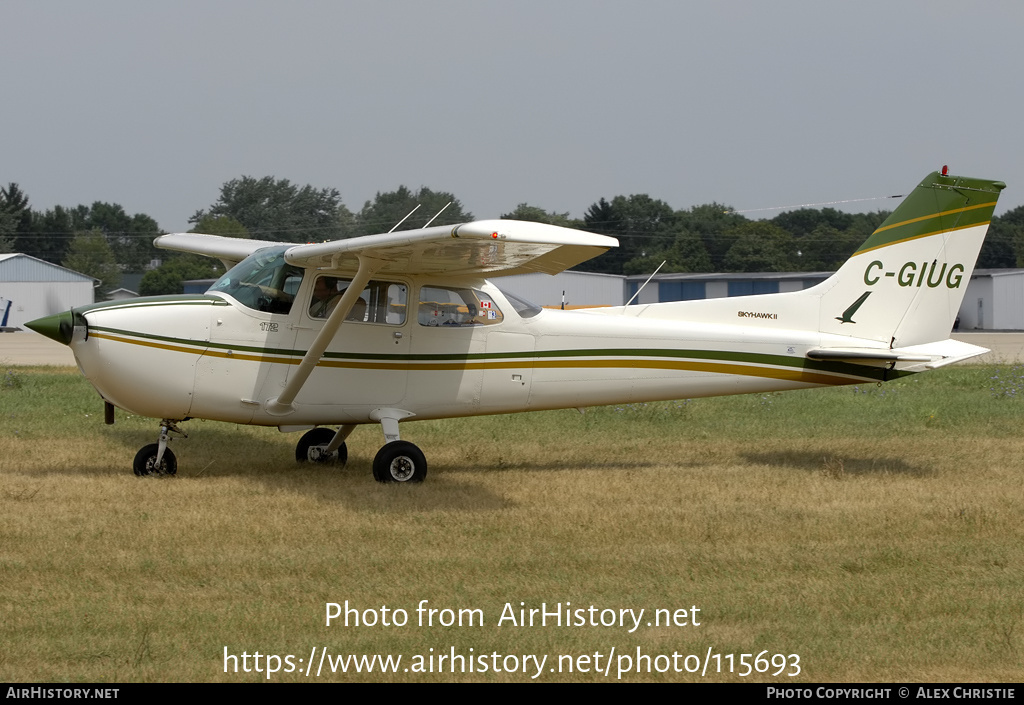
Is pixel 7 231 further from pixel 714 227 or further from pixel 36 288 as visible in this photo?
pixel 714 227

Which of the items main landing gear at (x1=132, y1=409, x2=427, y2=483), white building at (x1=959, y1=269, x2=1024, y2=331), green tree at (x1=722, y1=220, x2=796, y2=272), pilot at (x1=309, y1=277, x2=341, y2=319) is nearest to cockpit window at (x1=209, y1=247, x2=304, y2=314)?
pilot at (x1=309, y1=277, x2=341, y2=319)

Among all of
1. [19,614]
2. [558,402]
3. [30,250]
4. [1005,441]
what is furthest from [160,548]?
[30,250]

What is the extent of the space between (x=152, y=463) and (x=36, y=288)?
5337cm

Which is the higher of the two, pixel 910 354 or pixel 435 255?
pixel 435 255

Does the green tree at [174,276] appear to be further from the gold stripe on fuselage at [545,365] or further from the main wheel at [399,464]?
the main wheel at [399,464]

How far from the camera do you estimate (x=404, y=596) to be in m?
6.12

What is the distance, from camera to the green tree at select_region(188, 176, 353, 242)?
93.8m

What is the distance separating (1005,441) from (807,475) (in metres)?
3.54

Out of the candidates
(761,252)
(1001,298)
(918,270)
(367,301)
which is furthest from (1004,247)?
(367,301)

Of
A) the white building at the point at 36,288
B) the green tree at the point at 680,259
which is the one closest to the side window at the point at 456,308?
the white building at the point at 36,288

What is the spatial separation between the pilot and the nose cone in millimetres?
2121

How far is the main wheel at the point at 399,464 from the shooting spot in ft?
31.8

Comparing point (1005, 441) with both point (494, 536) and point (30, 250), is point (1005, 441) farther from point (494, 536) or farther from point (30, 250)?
point (30, 250)

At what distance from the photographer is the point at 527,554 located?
23.4 feet
